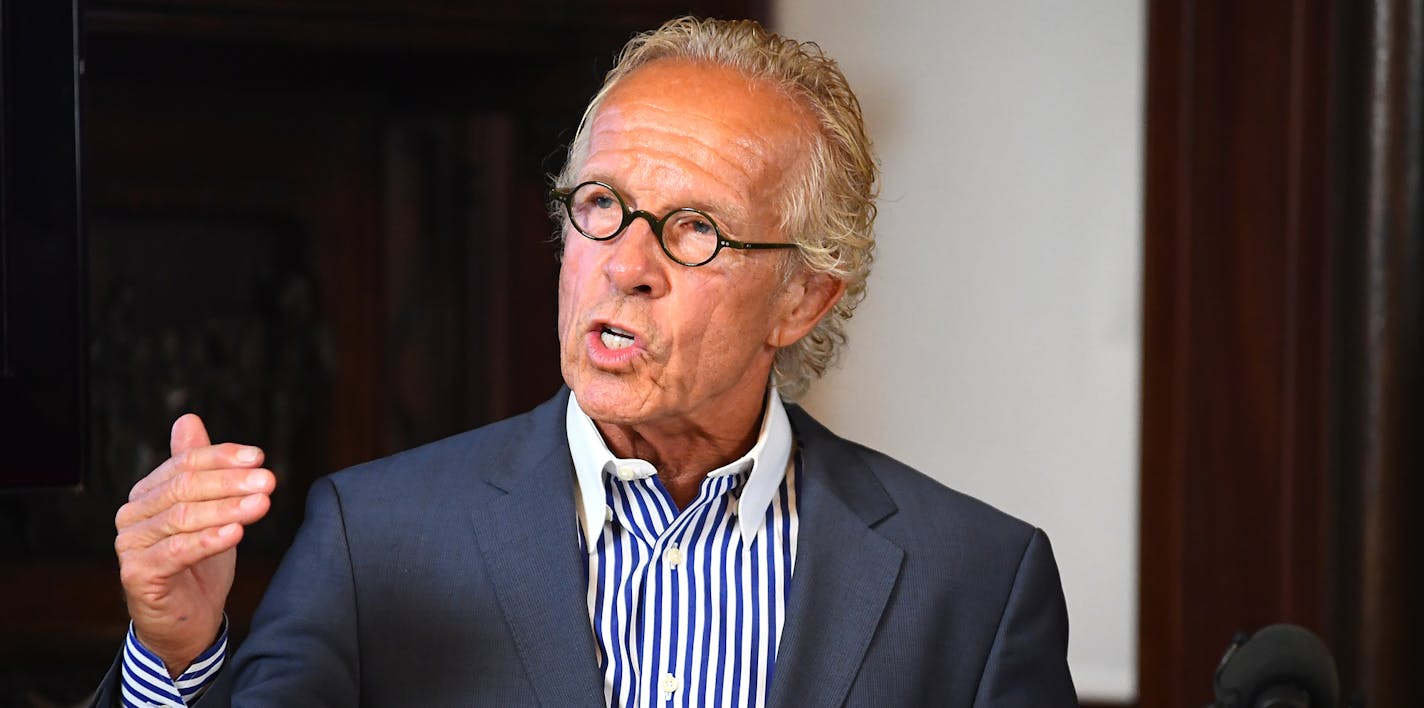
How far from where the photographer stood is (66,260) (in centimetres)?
164

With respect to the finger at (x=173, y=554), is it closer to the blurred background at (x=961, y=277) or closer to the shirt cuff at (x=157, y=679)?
the shirt cuff at (x=157, y=679)

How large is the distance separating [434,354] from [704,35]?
1.85m

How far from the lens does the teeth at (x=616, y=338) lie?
1481 millimetres

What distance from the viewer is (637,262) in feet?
4.79

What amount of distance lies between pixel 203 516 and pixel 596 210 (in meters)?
0.50

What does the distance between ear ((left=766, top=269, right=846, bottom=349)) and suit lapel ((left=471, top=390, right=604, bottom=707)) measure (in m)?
0.26

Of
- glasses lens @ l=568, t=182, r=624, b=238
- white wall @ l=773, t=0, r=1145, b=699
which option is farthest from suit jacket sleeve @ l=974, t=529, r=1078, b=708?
white wall @ l=773, t=0, r=1145, b=699

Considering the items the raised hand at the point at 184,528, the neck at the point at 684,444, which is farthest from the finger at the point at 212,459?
the neck at the point at 684,444

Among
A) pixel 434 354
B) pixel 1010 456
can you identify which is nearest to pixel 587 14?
pixel 434 354

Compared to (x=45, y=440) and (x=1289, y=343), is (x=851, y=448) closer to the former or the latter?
(x=45, y=440)

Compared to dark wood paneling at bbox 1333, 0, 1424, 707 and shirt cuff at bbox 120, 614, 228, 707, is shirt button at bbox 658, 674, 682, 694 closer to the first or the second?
shirt cuff at bbox 120, 614, 228, 707

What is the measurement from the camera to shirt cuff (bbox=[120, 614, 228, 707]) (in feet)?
4.28

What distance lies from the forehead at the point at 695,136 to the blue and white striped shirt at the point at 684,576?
10.2 inches

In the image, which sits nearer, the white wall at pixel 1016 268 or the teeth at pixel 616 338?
the teeth at pixel 616 338
